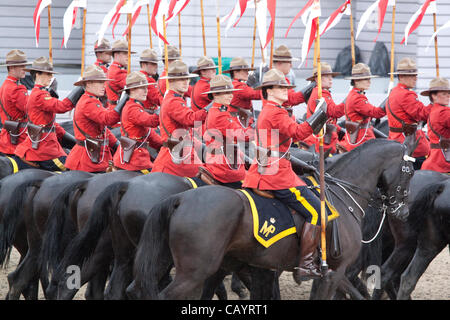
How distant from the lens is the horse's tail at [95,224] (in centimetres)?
716

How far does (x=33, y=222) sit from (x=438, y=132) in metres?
4.78

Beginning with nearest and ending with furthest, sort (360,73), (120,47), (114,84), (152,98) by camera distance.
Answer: (152,98)
(360,73)
(114,84)
(120,47)

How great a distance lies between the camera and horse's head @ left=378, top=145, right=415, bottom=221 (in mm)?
7566

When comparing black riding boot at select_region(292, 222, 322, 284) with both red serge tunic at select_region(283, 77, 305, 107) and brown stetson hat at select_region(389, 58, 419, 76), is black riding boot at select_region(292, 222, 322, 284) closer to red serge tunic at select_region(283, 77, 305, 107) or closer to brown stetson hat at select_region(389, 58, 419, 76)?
red serge tunic at select_region(283, 77, 305, 107)

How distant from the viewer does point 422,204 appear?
8281mm

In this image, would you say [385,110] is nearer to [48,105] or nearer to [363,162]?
[363,162]

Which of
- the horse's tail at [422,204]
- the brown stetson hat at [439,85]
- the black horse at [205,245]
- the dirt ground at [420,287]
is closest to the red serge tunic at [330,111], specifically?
the brown stetson hat at [439,85]

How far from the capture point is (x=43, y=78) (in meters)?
9.47

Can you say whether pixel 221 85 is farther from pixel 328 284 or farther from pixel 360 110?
pixel 360 110

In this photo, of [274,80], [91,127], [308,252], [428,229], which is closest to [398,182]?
[428,229]

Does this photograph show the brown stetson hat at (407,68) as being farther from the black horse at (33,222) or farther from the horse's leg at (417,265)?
the black horse at (33,222)

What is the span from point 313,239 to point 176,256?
1236mm

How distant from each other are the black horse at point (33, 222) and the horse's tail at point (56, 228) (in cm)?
30

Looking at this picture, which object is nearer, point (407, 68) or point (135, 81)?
point (135, 81)
